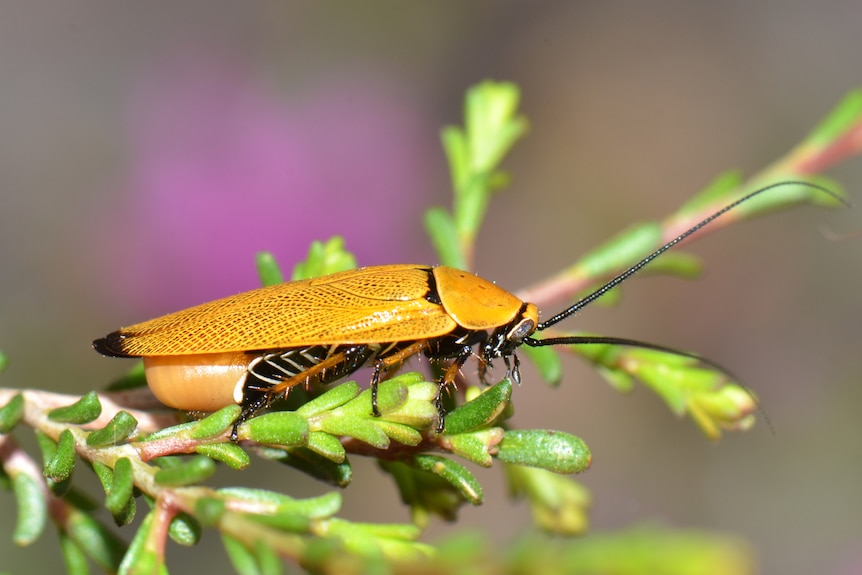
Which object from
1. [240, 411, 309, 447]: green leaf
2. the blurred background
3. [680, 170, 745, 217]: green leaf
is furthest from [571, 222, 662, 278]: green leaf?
the blurred background

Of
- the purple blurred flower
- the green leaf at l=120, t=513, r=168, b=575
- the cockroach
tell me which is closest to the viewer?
the green leaf at l=120, t=513, r=168, b=575

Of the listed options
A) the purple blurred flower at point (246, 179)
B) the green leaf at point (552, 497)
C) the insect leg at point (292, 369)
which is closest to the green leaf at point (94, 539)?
the insect leg at point (292, 369)

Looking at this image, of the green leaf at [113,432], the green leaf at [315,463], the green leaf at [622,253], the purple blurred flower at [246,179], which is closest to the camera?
the green leaf at [113,432]

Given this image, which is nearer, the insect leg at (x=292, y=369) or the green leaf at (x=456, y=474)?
the green leaf at (x=456, y=474)

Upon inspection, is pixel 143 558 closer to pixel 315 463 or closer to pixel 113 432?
pixel 113 432

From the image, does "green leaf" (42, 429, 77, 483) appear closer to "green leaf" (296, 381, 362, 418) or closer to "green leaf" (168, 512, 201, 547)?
"green leaf" (168, 512, 201, 547)

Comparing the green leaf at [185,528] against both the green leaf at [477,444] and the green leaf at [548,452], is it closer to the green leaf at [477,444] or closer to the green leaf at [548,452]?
the green leaf at [477,444]

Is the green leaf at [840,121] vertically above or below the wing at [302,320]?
above
